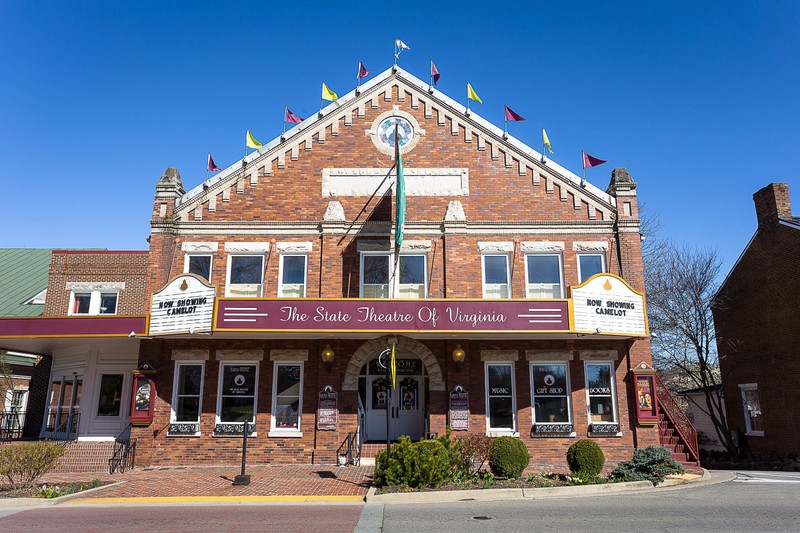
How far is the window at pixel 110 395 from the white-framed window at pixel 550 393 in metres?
14.5

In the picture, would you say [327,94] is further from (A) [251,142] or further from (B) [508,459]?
(B) [508,459]

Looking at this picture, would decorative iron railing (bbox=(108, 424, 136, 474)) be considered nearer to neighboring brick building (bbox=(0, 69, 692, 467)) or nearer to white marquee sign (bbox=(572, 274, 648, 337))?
neighboring brick building (bbox=(0, 69, 692, 467))

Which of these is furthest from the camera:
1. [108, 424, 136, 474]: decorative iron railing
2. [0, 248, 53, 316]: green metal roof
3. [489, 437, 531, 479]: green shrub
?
[0, 248, 53, 316]: green metal roof

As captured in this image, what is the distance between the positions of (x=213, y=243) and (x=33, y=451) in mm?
8024

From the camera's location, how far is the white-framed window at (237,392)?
58.4ft

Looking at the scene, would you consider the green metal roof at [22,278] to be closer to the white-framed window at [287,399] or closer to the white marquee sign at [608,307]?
the white-framed window at [287,399]

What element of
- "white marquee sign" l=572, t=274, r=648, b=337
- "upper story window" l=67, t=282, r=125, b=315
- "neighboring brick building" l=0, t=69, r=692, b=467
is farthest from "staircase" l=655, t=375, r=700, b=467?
"upper story window" l=67, t=282, r=125, b=315

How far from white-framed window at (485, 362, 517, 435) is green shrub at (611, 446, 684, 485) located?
148 inches

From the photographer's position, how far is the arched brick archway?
695 inches

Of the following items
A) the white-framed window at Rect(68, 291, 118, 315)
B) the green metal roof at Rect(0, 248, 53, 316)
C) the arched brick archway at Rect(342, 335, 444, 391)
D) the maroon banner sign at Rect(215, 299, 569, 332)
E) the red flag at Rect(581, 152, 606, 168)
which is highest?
the red flag at Rect(581, 152, 606, 168)

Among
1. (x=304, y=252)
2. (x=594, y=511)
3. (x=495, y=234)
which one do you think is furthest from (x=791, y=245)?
(x=304, y=252)

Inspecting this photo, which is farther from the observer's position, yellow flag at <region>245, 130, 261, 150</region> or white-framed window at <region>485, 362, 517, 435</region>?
yellow flag at <region>245, 130, 261, 150</region>

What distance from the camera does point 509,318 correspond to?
54.0 feet

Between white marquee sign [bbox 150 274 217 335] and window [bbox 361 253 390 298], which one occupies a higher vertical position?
window [bbox 361 253 390 298]
